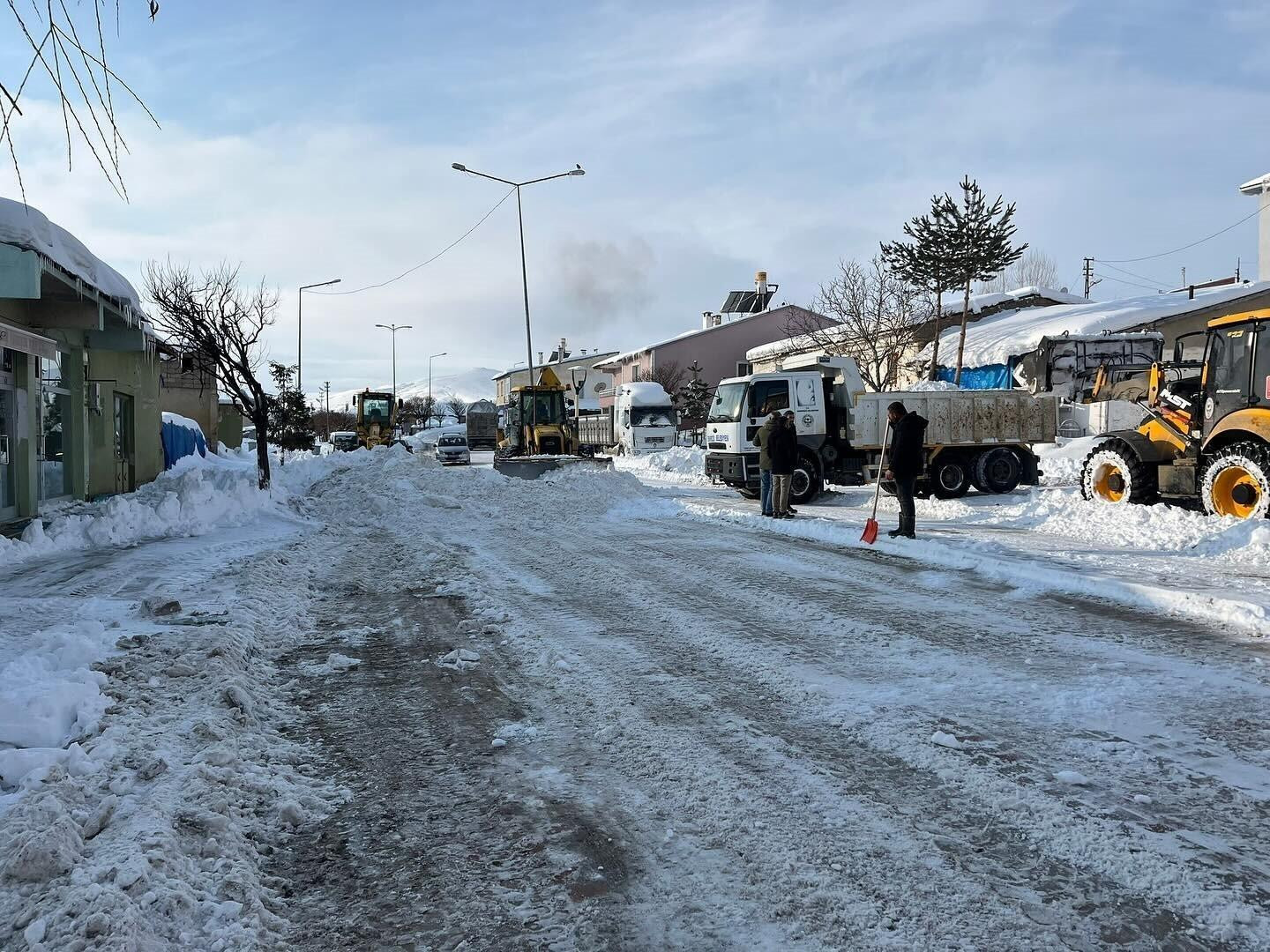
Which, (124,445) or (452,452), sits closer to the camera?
(124,445)

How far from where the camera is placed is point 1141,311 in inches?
1264

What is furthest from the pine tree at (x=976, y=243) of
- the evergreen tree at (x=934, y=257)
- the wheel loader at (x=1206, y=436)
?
the wheel loader at (x=1206, y=436)

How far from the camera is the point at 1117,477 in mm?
15117

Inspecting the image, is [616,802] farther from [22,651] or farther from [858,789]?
[22,651]

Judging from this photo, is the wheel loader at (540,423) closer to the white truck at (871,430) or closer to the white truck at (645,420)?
the white truck at (645,420)

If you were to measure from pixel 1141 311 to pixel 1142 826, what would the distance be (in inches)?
1305

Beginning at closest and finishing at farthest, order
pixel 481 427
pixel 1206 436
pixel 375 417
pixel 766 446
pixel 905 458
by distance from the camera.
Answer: pixel 905 458 < pixel 1206 436 < pixel 766 446 < pixel 375 417 < pixel 481 427

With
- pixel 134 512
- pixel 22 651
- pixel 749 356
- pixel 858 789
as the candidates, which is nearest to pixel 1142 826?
pixel 858 789

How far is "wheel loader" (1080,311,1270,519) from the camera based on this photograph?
496 inches

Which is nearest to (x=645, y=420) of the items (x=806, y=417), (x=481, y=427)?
(x=806, y=417)

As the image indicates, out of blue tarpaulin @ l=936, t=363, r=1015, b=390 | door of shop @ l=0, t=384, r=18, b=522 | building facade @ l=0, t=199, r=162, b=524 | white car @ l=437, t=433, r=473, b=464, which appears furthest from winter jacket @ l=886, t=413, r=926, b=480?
white car @ l=437, t=433, r=473, b=464

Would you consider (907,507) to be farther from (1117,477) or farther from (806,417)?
(806,417)

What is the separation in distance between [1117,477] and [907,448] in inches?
181

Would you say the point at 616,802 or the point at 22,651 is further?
the point at 22,651
